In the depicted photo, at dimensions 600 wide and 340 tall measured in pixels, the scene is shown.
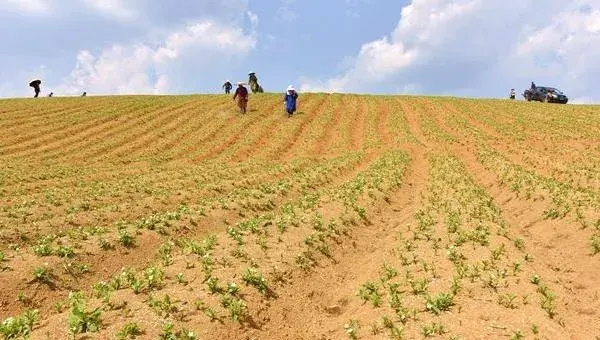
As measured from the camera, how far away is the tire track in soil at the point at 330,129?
35.6m

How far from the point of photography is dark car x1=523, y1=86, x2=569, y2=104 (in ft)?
201

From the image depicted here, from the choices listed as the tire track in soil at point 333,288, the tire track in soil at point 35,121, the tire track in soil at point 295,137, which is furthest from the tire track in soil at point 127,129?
the tire track in soil at point 333,288

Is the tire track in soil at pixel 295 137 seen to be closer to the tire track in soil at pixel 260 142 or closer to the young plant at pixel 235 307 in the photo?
the tire track in soil at pixel 260 142

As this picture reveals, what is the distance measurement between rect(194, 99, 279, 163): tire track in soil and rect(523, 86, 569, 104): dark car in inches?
1318

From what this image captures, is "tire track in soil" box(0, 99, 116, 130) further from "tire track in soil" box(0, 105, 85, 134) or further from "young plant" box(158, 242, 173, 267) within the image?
"young plant" box(158, 242, 173, 267)

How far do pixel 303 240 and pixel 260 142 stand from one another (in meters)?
23.6

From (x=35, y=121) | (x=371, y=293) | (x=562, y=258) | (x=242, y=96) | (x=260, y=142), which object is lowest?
(x=371, y=293)

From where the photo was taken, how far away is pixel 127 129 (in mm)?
41594

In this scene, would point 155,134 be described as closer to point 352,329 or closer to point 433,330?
point 352,329

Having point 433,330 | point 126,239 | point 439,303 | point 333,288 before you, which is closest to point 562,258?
point 439,303

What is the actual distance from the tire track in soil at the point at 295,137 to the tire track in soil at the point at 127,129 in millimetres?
10971

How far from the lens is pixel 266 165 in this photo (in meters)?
30.0

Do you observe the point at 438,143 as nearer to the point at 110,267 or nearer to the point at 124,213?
the point at 124,213

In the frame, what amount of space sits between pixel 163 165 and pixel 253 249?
61.0 ft
